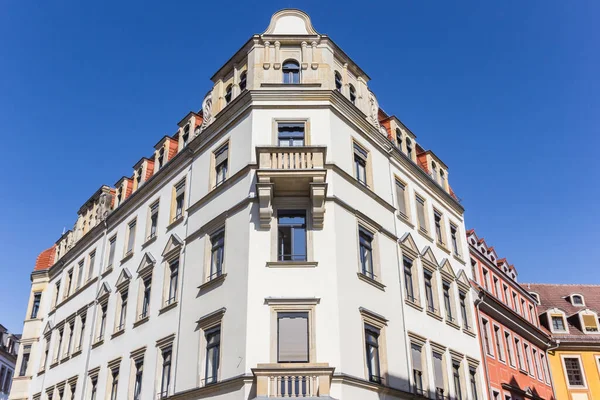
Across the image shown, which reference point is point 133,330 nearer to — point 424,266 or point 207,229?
point 207,229

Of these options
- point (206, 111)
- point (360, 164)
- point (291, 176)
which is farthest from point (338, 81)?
point (291, 176)

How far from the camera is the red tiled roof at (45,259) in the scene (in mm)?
41553

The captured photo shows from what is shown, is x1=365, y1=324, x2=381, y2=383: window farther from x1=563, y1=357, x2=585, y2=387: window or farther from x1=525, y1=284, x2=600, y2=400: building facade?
x1=563, y1=357, x2=585, y2=387: window

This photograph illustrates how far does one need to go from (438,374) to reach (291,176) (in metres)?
11.2

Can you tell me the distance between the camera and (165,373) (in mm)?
22750

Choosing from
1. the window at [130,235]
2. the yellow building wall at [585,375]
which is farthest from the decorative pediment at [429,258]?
the yellow building wall at [585,375]

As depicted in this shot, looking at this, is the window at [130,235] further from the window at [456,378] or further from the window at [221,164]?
the window at [456,378]

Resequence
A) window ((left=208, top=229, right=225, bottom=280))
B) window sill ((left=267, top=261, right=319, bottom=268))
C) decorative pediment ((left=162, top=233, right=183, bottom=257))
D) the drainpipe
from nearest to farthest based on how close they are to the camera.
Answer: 1. window sill ((left=267, top=261, right=319, bottom=268))
2. window ((left=208, top=229, right=225, bottom=280))
3. decorative pediment ((left=162, top=233, right=183, bottom=257))
4. the drainpipe

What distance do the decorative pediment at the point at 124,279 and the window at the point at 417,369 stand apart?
46.8 ft

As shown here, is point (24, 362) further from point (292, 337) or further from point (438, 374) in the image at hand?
point (438, 374)

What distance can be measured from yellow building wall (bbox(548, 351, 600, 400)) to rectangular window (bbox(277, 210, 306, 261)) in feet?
91.5

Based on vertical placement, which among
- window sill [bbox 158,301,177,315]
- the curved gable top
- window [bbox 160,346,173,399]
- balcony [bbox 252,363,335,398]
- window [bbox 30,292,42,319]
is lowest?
balcony [bbox 252,363,335,398]

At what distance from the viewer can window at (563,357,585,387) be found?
1554 inches

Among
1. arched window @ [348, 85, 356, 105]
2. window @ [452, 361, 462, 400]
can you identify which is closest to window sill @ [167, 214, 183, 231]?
arched window @ [348, 85, 356, 105]
